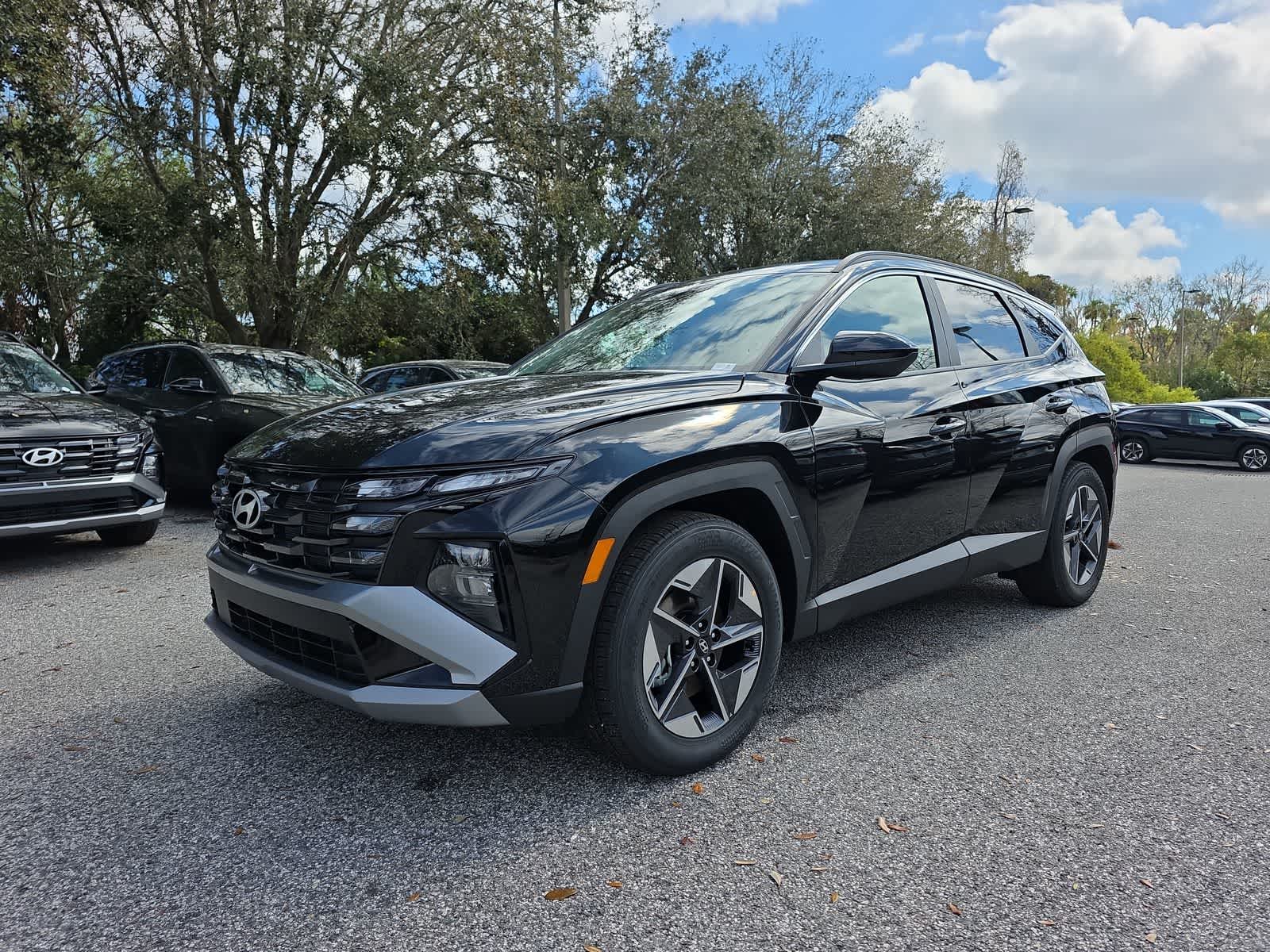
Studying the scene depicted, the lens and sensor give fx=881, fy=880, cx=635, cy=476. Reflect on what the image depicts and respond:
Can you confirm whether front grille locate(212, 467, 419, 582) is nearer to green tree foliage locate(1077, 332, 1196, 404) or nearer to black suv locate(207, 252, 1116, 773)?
black suv locate(207, 252, 1116, 773)

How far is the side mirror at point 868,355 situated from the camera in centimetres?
292

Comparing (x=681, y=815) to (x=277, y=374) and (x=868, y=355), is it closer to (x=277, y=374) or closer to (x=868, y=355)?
(x=868, y=355)

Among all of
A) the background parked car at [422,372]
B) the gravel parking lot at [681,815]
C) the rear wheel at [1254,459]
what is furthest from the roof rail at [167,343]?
the rear wheel at [1254,459]

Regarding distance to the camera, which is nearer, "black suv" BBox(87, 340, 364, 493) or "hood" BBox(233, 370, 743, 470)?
"hood" BBox(233, 370, 743, 470)

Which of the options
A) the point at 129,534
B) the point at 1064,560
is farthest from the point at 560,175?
the point at 1064,560

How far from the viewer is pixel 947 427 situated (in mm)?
3621

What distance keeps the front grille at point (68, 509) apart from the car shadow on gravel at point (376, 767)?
2.95 meters

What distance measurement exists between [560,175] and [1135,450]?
595 inches

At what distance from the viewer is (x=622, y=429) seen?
8.46 ft

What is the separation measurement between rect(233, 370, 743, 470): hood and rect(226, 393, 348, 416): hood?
5.02 m

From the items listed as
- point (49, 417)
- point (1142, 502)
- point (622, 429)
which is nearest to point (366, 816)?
point (622, 429)

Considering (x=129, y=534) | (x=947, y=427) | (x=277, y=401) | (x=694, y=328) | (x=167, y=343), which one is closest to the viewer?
(x=694, y=328)

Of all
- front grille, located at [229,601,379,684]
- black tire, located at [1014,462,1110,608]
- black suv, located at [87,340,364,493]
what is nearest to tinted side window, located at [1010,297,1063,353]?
black tire, located at [1014,462,1110,608]

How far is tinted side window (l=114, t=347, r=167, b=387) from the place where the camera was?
28.3 ft
